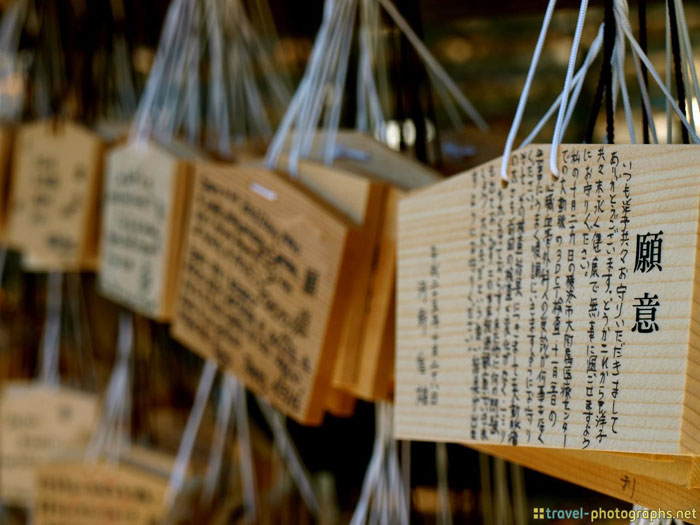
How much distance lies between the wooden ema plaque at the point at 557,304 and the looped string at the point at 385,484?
261 mm

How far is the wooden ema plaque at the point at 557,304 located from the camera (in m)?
0.49

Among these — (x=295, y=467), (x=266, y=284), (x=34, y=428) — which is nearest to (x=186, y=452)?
(x=295, y=467)

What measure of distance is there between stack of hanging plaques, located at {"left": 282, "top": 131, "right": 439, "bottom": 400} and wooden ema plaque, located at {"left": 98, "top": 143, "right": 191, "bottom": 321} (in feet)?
0.86

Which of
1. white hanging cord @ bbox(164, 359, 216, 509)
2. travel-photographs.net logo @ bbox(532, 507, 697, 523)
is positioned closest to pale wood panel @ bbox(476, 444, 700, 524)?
travel-photographs.net logo @ bbox(532, 507, 697, 523)

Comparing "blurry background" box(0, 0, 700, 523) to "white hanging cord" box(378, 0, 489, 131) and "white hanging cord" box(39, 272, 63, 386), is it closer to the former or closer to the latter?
"white hanging cord" box(378, 0, 489, 131)

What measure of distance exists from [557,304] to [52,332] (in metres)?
1.24

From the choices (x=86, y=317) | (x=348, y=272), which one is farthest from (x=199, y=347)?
(x=86, y=317)

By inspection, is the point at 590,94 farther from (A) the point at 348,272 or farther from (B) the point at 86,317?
(B) the point at 86,317

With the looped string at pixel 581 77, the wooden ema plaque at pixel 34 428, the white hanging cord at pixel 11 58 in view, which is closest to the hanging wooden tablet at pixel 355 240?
the looped string at pixel 581 77

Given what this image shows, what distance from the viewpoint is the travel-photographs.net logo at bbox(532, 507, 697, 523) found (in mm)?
572

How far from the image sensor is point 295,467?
3.96 feet

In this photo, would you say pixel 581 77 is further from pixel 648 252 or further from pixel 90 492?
pixel 90 492

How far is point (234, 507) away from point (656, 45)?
2.73 feet

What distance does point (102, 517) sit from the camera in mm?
1217
